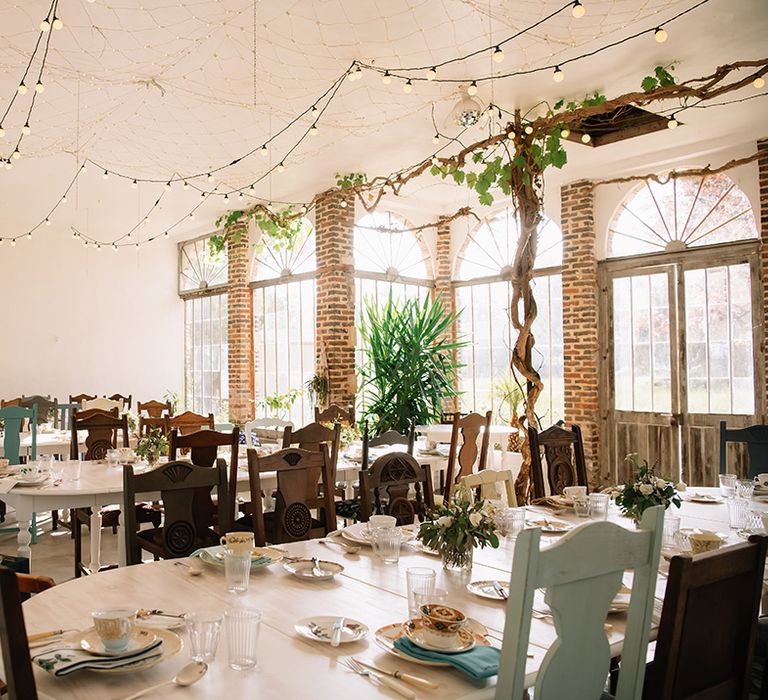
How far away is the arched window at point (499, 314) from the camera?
8.09 meters

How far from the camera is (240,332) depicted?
9625 millimetres

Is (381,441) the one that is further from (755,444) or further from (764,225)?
(764,225)

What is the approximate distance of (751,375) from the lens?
645 centimetres

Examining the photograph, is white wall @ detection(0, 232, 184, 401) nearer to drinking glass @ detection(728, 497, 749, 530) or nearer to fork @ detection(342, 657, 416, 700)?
drinking glass @ detection(728, 497, 749, 530)

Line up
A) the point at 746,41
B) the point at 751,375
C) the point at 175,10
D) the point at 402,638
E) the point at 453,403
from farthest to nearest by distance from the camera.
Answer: the point at 453,403 < the point at 751,375 < the point at 746,41 < the point at 175,10 < the point at 402,638

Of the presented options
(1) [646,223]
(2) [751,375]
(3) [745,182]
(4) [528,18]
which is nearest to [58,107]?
(4) [528,18]

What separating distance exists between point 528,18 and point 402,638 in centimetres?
377

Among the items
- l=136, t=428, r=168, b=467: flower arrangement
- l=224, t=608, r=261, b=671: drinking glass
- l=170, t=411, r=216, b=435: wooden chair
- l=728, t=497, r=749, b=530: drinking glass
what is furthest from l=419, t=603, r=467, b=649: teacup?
l=170, t=411, r=216, b=435: wooden chair

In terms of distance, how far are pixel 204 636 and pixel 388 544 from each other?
3.22ft

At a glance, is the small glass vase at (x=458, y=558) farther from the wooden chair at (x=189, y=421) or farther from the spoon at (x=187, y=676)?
the wooden chair at (x=189, y=421)

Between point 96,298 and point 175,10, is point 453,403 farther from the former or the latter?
point 175,10

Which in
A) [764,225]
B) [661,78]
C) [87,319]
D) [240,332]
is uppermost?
[661,78]

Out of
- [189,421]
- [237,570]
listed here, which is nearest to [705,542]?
[237,570]

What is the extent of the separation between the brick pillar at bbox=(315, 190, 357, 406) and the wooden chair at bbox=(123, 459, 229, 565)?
4876 millimetres
